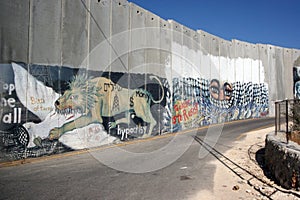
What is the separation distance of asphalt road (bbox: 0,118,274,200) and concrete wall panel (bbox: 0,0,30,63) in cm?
342

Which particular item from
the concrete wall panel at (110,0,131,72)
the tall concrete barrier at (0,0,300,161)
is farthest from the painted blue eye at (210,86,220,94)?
the concrete wall panel at (110,0,131,72)

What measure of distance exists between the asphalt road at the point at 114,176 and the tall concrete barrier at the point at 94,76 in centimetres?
127

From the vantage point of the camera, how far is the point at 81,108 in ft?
35.0

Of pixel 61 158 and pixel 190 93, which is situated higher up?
pixel 190 93

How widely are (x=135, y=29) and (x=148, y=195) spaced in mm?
9831

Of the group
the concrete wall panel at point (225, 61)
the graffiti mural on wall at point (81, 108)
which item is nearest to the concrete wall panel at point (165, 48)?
the graffiti mural on wall at point (81, 108)

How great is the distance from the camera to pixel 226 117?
22891 mm

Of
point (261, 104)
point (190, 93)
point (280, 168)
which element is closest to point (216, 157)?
point (280, 168)

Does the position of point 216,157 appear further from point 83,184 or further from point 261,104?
point 261,104

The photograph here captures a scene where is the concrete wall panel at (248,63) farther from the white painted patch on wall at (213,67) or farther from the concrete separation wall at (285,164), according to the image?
the concrete separation wall at (285,164)

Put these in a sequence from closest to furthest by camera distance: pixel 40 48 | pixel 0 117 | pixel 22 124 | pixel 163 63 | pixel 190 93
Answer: pixel 0 117 → pixel 22 124 → pixel 40 48 → pixel 163 63 → pixel 190 93

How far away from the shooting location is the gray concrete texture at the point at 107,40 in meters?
8.80

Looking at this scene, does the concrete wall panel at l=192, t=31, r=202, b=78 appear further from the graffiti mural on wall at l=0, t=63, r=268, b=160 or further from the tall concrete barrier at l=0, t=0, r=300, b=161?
the graffiti mural on wall at l=0, t=63, r=268, b=160

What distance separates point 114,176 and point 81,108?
14.2ft
